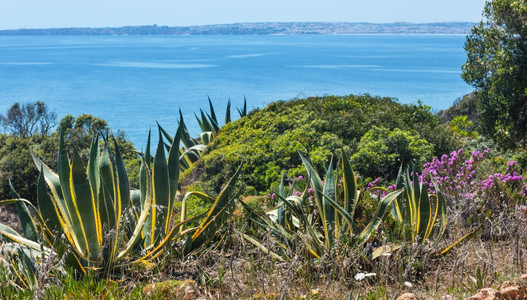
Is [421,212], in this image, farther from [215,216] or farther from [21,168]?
[21,168]

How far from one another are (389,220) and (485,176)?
191 centimetres

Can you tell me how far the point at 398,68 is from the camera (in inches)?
4321

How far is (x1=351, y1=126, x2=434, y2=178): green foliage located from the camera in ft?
22.9

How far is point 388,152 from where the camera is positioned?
718 centimetres

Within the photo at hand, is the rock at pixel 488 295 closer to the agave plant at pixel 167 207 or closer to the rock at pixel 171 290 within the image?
the rock at pixel 171 290

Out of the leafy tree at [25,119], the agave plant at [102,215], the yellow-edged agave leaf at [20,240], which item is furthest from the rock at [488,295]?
the leafy tree at [25,119]

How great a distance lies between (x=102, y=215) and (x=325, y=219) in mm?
1667

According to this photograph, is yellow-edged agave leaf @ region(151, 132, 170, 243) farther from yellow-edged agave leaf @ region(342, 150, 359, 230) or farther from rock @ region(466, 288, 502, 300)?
rock @ region(466, 288, 502, 300)

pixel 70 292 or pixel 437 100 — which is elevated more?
pixel 70 292

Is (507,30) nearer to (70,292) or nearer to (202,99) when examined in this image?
(70,292)

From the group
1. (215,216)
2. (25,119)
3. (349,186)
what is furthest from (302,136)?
(25,119)

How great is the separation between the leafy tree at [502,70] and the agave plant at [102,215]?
334 inches

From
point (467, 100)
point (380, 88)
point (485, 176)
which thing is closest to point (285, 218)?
point (485, 176)

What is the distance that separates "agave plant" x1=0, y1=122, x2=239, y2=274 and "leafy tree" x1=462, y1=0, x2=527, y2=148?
27.9 ft
